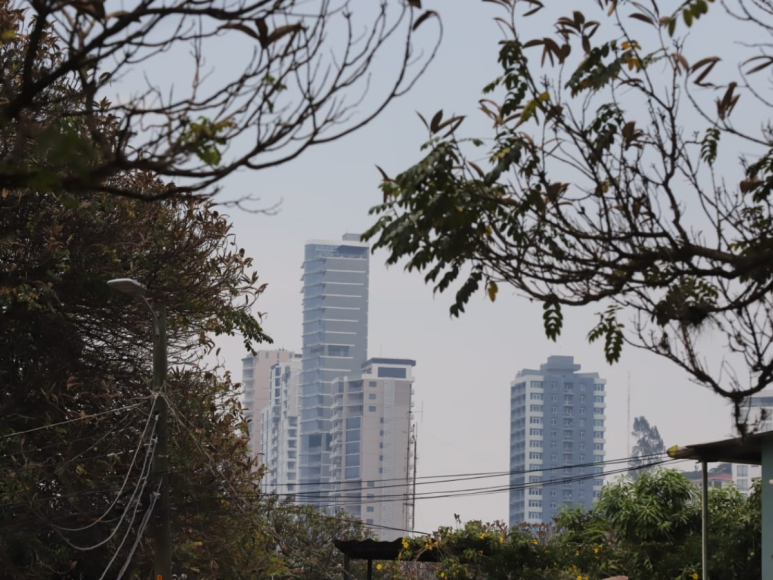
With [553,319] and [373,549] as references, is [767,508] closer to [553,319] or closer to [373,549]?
[373,549]

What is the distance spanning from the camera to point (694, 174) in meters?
6.12

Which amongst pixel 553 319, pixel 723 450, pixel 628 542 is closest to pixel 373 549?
pixel 628 542

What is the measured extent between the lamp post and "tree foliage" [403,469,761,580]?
594cm

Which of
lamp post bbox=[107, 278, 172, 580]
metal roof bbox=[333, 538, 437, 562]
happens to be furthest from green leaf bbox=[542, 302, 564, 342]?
metal roof bbox=[333, 538, 437, 562]

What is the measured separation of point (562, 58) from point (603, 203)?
30.3 inches

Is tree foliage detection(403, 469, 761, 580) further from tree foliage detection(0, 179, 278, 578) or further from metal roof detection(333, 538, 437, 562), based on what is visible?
tree foliage detection(0, 179, 278, 578)

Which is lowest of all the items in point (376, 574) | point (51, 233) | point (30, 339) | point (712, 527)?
point (376, 574)

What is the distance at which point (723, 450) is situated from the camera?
54.2 ft

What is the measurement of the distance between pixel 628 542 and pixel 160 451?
9.87 meters

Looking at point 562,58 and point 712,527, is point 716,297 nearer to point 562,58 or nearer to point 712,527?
point 562,58

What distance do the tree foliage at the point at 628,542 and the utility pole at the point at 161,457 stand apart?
19.4ft

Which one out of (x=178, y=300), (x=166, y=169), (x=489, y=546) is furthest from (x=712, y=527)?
(x=166, y=169)

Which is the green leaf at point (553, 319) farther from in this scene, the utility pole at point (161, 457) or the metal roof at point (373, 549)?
the metal roof at point (373, 549)

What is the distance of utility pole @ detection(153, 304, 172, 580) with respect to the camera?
47.8 feet
